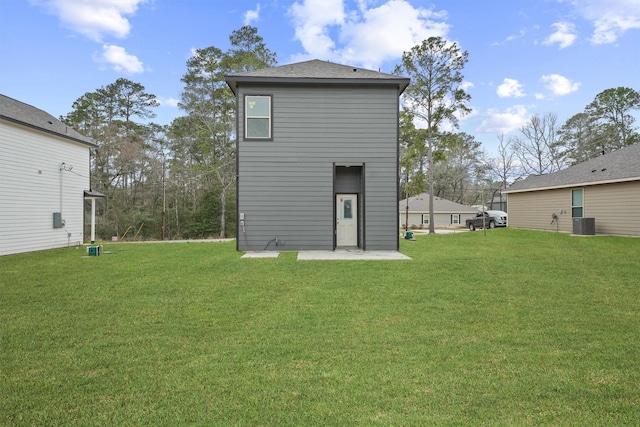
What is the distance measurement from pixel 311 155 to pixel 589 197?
13906 millimetres

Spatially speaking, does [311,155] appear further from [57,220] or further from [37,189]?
[57,220]

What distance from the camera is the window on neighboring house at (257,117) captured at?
10.4 m

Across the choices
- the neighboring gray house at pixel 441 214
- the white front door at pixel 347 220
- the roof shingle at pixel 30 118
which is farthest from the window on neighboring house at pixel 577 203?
the roof shingle at pixel 30 118

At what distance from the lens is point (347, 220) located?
1130 centimetres

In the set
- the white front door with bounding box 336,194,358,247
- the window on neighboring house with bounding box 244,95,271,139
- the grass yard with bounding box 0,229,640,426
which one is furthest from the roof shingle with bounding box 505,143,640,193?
the window on neighboring house with bounding box 244,95,271,139

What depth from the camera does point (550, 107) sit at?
3139 cm

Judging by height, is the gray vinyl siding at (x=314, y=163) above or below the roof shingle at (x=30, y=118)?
below

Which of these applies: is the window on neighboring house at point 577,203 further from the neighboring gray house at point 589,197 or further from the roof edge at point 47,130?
the roof edge at point 47,130

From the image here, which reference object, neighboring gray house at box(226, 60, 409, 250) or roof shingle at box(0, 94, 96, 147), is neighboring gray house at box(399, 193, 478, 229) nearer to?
neighboring gray house at box(226, 60, 409, 250)

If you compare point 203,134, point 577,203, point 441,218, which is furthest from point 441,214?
point 203,134

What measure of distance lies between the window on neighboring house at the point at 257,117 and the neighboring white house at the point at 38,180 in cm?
719

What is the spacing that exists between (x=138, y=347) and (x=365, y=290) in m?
3.34

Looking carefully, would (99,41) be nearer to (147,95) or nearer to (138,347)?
(147,95)

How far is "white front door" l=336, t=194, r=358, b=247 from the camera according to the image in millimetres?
11188
